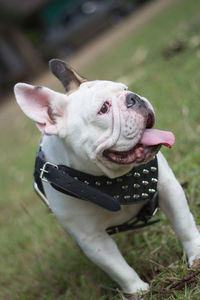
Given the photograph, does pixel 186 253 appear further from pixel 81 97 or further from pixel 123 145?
pixel 81 97

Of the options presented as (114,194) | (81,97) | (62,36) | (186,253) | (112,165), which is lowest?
(186,253)

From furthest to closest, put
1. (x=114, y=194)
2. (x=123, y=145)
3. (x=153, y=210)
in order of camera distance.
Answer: (x=153, y=210) → (x=114, y=194) → (x=123, y=145)

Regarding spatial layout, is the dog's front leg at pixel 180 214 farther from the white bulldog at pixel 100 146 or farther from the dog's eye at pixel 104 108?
the dog's eye at pixel 104 108

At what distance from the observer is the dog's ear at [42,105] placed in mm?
2104

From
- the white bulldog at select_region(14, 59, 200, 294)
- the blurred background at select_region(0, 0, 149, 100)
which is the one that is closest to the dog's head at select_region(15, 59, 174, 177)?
the white bulldog at select_region(14, 59, 200, 294)

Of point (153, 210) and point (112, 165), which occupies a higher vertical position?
point (112, 165)

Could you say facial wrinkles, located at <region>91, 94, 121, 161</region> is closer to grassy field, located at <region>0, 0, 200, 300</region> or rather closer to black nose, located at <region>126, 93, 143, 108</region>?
black nose, located at <region>126, 93, 143, 108</region>

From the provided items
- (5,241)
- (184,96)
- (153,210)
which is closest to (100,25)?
(184,96)

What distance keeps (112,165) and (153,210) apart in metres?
0.45

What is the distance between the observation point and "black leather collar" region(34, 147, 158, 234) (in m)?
2.07

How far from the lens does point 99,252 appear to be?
2.21 m

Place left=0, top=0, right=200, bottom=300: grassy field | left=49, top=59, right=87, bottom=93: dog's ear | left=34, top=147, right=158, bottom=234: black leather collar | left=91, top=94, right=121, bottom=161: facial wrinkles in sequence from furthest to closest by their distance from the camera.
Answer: left=0, top=0, right=200, bottom=300: grassy field, left=49, top=59, right=87, bottom=93: dog's ear, left=34, top=147, right=158, bottom=234: black leather collar, left=91, top=94, right=121, bottom=161: facial wrinkles

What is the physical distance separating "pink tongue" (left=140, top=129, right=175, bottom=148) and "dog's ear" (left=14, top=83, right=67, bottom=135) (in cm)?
43

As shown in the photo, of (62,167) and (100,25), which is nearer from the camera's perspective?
(62,167)
